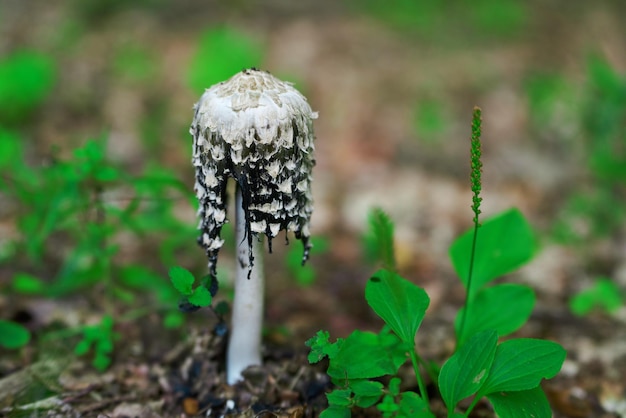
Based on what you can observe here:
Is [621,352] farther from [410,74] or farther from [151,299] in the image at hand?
[410,74]

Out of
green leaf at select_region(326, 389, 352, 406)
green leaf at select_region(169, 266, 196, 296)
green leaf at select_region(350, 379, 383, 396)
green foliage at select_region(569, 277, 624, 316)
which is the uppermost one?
green leaf at select_region(169, 266, 196, 296)

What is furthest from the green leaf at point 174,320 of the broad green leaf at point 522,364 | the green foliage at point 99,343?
the broad green leaf at point 522,364

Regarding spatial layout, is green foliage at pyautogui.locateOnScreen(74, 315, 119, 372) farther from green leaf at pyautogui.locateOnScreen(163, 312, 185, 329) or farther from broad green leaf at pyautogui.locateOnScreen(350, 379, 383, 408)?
broad green leaf at pyautogui.locateOnScreen(350, 379, 383, 408)

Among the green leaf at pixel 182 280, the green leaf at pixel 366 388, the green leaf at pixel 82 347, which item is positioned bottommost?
the green leaf at pixel 366 388

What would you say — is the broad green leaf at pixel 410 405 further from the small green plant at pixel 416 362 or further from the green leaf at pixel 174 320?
the green leaf at pixel 174 320

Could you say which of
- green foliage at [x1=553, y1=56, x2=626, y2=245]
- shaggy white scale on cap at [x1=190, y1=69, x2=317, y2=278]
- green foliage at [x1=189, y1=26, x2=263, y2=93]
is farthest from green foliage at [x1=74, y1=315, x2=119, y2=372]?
green foliage at [x1=553, y1=56, x2=626, y2=245]

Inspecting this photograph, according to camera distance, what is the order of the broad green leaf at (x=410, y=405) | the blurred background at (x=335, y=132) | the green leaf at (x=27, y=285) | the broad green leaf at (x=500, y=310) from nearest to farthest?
the broad green leaf at (x=410, y=405), the broad green leaf at (x=500, y=310), the green leaf at (x=27, y=285), the blurred background at (x=335, y=132)

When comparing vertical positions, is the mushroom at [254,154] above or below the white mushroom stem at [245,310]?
above
